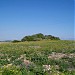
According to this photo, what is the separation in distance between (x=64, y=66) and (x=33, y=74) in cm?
282

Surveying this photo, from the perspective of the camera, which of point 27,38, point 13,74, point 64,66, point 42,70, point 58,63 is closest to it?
point 13,74

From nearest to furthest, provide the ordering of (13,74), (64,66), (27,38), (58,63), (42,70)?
(13,74) → (42,70) → (64,66) → (58,63) → (27,38)

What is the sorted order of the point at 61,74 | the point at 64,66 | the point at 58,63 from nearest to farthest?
1. the point at 61,74
2. the point at 64,66
3. the point at 58,63

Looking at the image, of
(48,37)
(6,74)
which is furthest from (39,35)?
(6,74)

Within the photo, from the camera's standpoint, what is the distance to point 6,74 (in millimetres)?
10750

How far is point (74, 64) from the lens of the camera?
567 inches

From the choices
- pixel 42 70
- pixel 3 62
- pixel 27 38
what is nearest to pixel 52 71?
pixel 42 70

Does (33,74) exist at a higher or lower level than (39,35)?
lower

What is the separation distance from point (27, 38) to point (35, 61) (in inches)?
2132

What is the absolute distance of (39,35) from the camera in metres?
73.9

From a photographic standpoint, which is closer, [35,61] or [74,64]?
[74,64]

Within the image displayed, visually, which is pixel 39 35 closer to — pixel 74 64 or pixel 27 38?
pixel 27 38

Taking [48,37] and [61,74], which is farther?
[48,37]

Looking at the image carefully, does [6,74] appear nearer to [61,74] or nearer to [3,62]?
[61,74]
